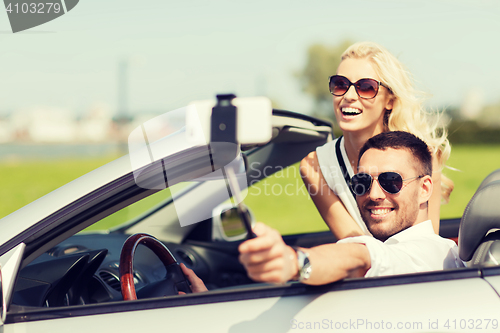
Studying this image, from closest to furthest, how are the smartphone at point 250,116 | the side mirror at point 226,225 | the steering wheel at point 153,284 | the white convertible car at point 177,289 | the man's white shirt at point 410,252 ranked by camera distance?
the smartphone at point 250,116
the white convertible car at point 177,289
the man's white shirt at point 410,252
the steering wheel at point 153,284
the side mirror at point 226,225

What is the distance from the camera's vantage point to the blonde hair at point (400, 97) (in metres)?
2.58

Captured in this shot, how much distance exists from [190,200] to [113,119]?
1588 inches

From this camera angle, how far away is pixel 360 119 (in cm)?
256

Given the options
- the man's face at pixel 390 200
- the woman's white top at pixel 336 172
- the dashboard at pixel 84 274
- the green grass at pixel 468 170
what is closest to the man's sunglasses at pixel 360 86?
the woman's white top at pixel 336 172

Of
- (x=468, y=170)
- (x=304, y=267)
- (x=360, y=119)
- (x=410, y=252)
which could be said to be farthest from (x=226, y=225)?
(x=468, y=170)

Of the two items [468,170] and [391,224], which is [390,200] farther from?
[468,170]

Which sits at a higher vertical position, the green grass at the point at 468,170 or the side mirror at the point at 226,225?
the side mirror at the point at 226,225

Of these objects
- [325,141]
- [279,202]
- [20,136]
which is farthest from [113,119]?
[325,141]

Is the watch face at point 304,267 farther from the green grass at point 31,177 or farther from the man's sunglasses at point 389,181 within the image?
the green grass at point 31,177

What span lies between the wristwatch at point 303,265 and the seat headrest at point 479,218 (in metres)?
0.80

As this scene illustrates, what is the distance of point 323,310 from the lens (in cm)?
139

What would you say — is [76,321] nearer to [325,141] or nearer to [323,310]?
[323,310]

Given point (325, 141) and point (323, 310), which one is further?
point (325, 141)

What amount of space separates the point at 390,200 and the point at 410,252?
242 mm
